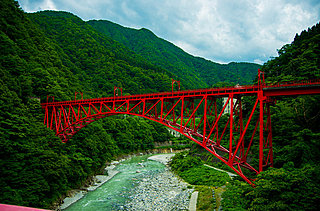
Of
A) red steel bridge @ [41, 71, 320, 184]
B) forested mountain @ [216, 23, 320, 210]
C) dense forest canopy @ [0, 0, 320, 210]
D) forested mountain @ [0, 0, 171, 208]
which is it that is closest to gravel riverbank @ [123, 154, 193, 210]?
forested mountain @ [216, 23, 320, 210]

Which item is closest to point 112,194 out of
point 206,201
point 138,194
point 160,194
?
point 138,194

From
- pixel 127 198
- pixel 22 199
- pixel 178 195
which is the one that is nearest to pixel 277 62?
pixel 178 195

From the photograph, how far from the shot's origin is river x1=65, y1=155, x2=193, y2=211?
57.5ft

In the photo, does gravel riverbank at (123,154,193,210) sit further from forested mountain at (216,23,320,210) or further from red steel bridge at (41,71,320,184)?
red steel bridge at (41,71,320,184)

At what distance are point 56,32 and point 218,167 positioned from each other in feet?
298

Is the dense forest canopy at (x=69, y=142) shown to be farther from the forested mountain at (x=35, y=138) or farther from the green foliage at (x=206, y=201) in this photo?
the green foliage at (x=206, y=201)

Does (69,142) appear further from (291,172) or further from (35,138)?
(291,172)

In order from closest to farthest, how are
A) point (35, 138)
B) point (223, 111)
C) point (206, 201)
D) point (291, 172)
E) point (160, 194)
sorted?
point (291, 172) < point (206, 201) < point (223, 111) < point (35, 138) < point (160, 194)

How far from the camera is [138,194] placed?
20.6m

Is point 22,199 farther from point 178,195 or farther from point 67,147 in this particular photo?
point 178,195

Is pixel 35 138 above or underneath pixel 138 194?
above

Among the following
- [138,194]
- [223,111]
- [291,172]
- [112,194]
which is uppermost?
[223,111]

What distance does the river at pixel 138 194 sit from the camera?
57.5 feet

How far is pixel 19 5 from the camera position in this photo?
45.1 meters
